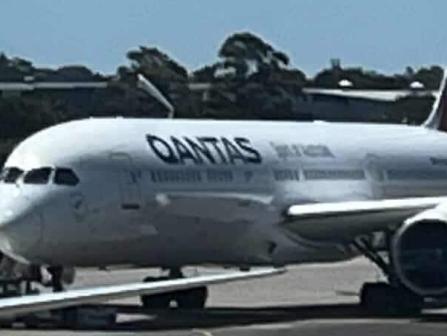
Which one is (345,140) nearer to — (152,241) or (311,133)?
(311,133)

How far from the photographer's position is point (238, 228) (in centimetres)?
3412

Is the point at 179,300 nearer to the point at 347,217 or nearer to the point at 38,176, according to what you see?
the point at 347,217

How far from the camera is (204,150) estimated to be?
112ft

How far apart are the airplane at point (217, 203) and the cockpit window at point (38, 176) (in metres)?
0.03

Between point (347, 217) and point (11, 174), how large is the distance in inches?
249

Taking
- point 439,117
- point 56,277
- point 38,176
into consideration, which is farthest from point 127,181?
point 439,117

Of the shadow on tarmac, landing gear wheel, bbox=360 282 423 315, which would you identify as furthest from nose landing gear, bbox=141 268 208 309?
landing gear wheel, bbox=360 282 423 315

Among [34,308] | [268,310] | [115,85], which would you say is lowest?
[34,308]

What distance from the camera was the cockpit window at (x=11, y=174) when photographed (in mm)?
31703

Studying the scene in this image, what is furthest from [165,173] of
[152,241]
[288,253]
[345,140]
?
[345,140]

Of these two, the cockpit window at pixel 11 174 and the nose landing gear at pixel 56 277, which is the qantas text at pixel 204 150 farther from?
the nose landing gear at pixel 56 277

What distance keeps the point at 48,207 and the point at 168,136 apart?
3405mm

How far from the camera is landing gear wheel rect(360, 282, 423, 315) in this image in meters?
33.9

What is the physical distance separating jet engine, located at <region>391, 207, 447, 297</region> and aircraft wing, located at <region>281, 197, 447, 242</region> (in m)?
0.58
